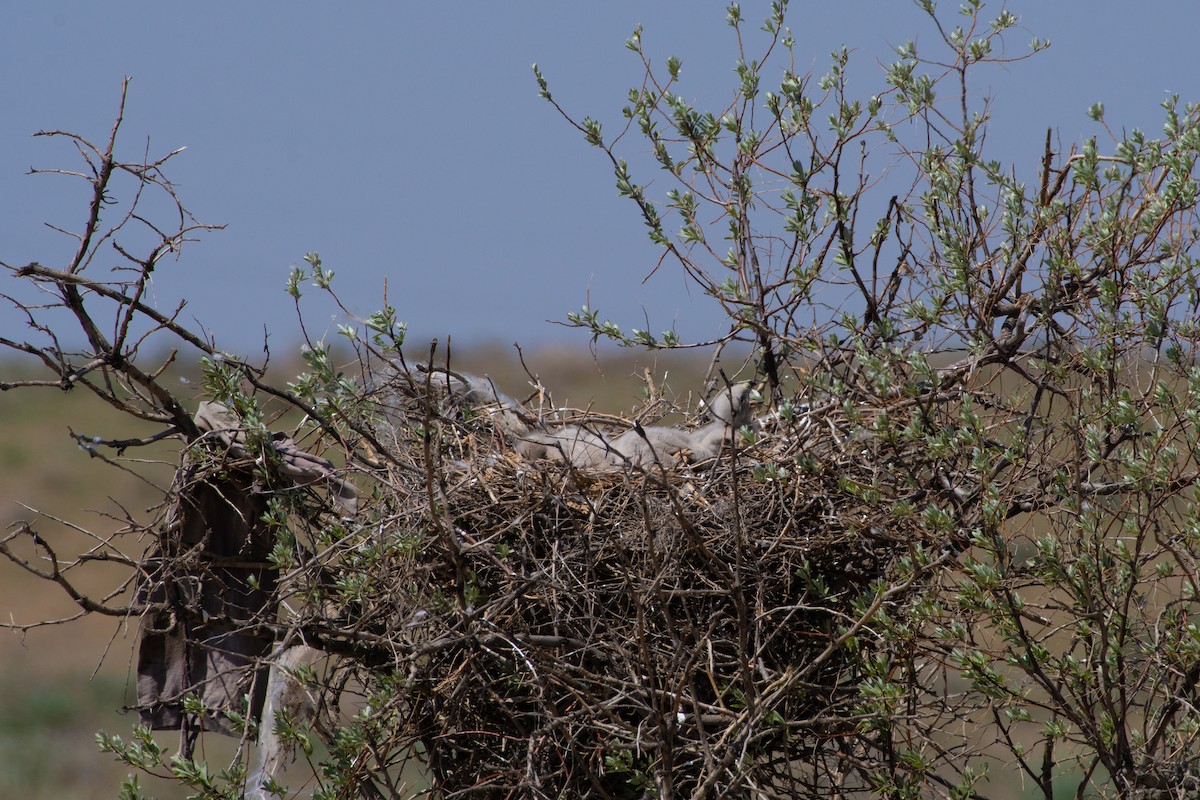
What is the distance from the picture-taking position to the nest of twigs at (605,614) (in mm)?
4129

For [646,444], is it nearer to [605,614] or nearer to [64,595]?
[605,614]

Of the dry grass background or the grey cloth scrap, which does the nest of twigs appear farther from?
the dry grass background

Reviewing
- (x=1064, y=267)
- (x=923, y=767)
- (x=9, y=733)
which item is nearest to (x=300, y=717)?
(x=923, y=767)

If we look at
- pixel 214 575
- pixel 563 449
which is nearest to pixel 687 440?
pixel 563 449

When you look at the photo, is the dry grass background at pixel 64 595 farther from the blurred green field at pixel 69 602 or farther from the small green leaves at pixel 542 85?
the small green leaves at pixel 542 85

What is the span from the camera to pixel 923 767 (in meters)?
3.82

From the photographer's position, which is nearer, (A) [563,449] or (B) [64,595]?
(A) [563,449]

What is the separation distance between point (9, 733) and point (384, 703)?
17842mm

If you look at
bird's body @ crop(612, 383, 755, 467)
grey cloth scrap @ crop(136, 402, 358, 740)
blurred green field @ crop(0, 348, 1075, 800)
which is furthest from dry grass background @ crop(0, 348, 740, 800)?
grey cloth scrap @ crop(136, 402, 358, 740)

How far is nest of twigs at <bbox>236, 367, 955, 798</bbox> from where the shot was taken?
413cm

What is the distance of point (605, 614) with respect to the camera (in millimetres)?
4520

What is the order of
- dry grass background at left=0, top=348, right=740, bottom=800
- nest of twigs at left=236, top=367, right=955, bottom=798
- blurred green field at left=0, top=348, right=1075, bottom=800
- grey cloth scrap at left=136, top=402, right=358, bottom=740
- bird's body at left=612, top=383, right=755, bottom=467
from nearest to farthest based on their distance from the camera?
nest of twigs at left=236, top=367, right=955, bottom=798, grey cloth scrap at left=136, top=402, right=358, bottom=740, bird's body at left=612, top=383, right=755, bottom=467, blurred green field at left=0, top=348, right=1075, bottom=800, dry grass background at left=0, top=348, right=740, bottom=800

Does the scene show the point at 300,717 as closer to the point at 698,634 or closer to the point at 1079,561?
the point at 698,634

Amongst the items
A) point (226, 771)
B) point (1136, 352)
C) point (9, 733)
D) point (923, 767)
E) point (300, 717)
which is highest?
point (9, 733)
